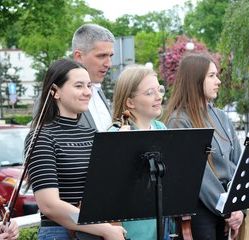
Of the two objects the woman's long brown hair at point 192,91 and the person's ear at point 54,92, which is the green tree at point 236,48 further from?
the person's ear at point 54,92

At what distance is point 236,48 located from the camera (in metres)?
16.6

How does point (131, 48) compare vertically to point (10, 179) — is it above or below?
above

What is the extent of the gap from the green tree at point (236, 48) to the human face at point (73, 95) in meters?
13.0

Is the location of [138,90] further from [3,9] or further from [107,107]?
[3,9]

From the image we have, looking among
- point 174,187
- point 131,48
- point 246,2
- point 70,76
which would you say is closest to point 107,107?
point 70,76

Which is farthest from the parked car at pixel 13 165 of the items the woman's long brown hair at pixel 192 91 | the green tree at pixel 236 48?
the green tree at pixel 236 48

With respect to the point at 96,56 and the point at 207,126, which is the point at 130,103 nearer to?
the point at 96,56

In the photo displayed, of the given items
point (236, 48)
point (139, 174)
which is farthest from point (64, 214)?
point (236, 48)

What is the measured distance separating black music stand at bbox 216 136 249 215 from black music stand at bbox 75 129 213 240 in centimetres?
34

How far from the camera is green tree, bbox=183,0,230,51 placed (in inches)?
2213

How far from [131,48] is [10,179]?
3.94m

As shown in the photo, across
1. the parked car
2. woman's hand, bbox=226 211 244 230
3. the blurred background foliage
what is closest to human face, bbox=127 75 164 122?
woman's hand, bbox=226 211 244 230

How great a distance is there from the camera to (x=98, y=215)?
2.96m

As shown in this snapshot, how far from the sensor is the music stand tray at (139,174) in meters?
2.90
